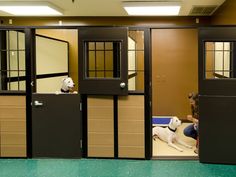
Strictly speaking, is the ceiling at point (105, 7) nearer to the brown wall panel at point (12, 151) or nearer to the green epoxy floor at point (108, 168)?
the brown wall panel at point (12, 151)

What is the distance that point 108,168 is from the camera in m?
4.44

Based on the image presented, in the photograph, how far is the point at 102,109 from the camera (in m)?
4.81

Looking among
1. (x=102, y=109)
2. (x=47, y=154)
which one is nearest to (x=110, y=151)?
(x=102, y=109)

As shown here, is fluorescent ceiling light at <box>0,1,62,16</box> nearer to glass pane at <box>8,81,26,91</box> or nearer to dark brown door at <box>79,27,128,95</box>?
glass pane at <box>8,81,26,91</box>

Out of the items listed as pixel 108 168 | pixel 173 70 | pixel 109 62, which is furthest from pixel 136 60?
pixel 108 168

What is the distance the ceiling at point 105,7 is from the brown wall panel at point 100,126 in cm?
203

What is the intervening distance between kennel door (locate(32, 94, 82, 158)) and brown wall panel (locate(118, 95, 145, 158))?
2.03ft

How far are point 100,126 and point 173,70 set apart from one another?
373cm

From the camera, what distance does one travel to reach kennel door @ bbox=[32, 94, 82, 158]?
4797 mm

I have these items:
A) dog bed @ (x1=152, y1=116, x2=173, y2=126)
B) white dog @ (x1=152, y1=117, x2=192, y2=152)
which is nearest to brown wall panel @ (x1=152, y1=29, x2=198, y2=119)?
dog bed @ (x1=152, y1=116, x2=173, y2=126)

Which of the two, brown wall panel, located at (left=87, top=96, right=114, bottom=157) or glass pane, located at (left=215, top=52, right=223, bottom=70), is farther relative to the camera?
glass pane, located at (left=215, top=52, right=223, bottom=70)

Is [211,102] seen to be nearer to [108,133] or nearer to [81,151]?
[108,133]

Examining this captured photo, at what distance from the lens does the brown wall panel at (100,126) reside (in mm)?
4805

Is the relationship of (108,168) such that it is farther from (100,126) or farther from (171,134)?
(171,134)
